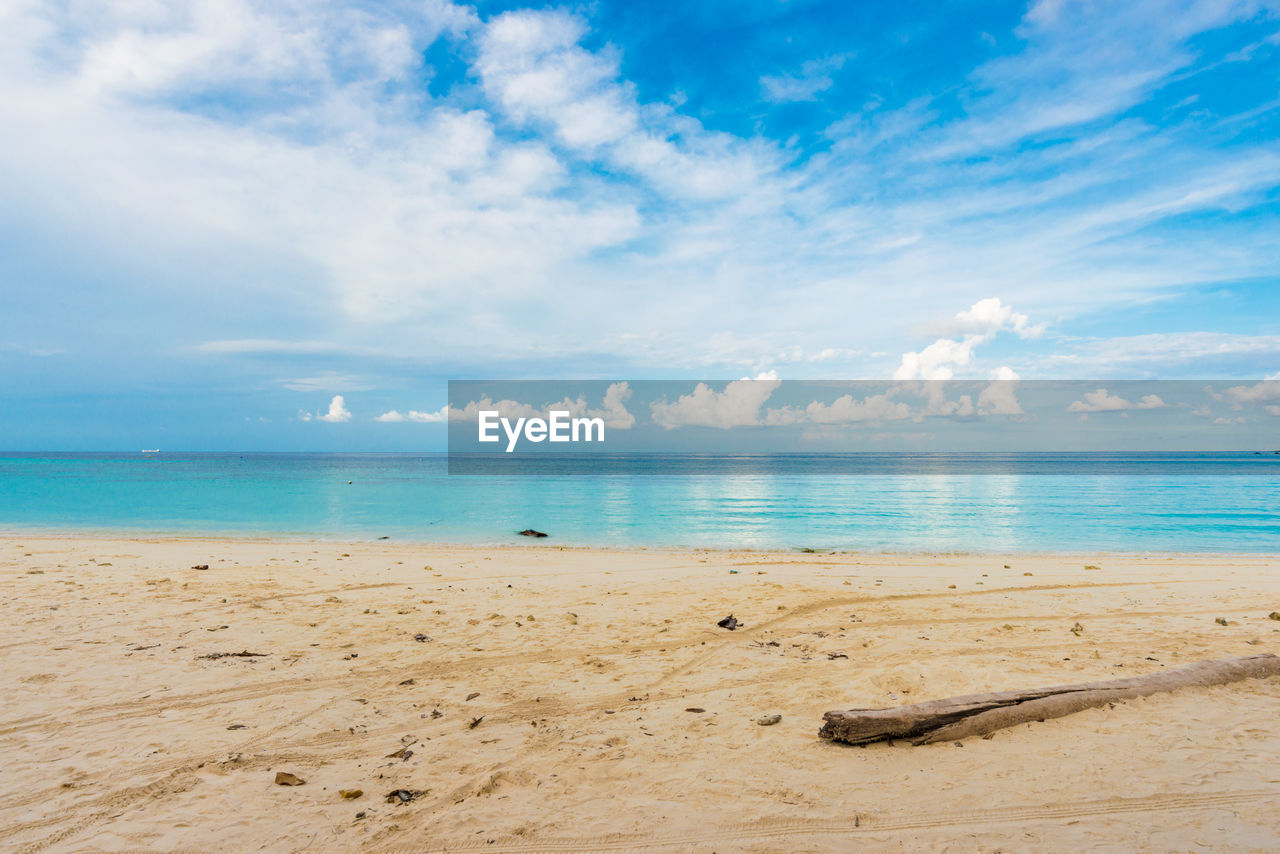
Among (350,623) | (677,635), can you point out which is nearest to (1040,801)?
(677,635)

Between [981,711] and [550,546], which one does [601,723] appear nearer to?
[981,711]

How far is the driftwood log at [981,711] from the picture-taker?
5.21 meters

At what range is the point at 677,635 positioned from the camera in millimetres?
8906

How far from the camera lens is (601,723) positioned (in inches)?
230

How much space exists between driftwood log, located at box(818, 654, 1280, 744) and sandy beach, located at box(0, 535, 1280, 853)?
12 centimetres

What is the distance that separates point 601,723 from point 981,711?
11.2 feet

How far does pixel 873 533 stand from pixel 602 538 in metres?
11.2

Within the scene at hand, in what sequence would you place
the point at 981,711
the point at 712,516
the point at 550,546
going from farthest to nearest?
1. the point at 712,516
2. the point at 550,546
3. the point at 981,711

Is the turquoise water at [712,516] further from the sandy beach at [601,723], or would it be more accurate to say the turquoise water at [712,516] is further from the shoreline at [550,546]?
the sandy beach at [601,723]

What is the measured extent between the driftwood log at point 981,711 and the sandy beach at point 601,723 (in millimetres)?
119

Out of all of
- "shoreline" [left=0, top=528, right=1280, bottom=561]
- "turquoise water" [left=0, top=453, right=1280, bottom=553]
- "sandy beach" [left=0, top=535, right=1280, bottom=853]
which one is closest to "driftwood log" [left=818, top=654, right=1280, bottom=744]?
"sandy beach" [left=0, top=535, right=1280, bottom=853]

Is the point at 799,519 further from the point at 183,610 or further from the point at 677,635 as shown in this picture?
the point at 183,610

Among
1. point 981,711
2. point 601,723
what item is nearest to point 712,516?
point 601,723

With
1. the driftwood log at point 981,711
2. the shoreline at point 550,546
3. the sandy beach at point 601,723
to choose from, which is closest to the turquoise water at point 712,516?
the shoreline at point 550,546
